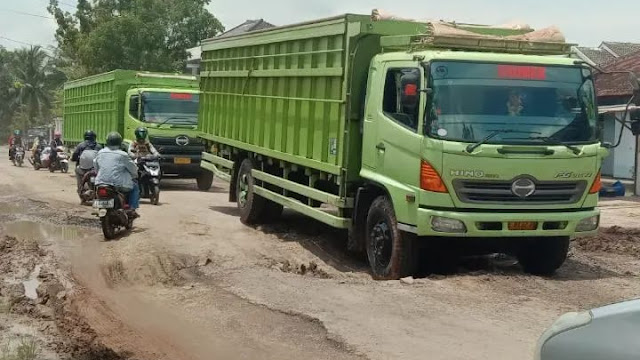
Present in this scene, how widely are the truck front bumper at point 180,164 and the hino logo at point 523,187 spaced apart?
12.4m

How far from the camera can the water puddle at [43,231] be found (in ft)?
39.7

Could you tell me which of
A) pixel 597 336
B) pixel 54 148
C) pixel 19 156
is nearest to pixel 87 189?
pixel 54 148

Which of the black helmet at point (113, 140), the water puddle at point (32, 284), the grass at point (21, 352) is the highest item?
the black helmet at point (113, 140)

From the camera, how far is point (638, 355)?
2.91 metres

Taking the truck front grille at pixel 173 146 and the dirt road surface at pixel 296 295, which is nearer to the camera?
the dirt road surface at pixel 296 295

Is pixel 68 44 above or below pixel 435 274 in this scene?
above

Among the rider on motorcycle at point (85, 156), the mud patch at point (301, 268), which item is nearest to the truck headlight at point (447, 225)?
the mud patch at point (301, 268)

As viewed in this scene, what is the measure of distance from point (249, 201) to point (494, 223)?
5.63 meters

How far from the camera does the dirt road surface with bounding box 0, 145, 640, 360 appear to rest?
20.8 feet

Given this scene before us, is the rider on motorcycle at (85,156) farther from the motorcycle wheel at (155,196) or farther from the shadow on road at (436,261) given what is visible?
the shadow on road at (436,261)

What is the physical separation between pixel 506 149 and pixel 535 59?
→ 1124 millimetres

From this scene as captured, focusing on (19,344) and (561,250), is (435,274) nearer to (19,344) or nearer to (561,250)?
(561,250)

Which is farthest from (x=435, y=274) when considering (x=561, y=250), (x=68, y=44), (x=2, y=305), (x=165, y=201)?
(x=68, y=44)

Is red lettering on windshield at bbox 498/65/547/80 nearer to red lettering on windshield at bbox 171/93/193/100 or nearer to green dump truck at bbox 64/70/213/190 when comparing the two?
green dump truck at bbox 64/70/213/190
